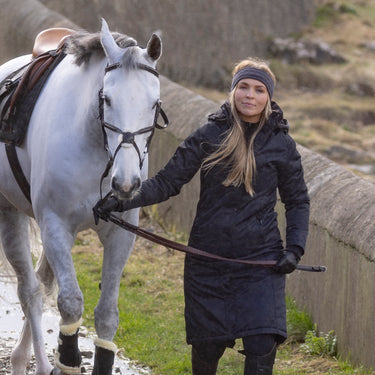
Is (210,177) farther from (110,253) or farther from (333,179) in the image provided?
(333,179)

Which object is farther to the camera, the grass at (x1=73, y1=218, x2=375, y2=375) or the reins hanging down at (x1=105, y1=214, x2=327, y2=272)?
the grass at (x1=73, y1=218, x2=375, y2=375)

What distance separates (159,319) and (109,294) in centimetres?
200

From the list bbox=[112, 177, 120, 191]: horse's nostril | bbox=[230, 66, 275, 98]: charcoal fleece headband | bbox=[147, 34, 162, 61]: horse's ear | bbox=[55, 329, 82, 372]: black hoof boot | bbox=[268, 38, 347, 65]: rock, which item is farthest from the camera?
bbox=[268, 38, 347, 65]: rock

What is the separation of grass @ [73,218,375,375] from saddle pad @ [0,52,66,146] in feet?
5.79

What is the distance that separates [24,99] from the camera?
5.22 m

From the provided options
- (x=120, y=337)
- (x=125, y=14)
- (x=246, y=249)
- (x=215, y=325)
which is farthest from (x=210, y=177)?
(x=125, y=14)

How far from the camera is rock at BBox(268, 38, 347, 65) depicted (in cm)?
2145

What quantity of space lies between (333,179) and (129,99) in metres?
2.67

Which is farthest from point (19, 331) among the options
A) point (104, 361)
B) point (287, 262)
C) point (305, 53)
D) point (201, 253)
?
point (305, 53)

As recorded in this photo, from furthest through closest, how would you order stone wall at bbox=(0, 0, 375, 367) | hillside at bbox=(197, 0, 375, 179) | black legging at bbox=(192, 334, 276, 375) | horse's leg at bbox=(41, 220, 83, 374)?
hillside at bbox=(197, 0, 375, 179) < stone wall at bbox=(0, 0, 375, 367) < horse's leg at bbox=(41, 220, 83, 374) < black legging at bbox=(192, 334, 276, 375)

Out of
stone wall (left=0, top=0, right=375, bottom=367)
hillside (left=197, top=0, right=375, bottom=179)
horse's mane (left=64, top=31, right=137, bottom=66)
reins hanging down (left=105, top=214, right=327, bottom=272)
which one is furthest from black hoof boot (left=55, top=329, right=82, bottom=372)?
hillside (left=197, top=0, right=375, bottom=179)

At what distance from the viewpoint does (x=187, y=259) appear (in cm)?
464

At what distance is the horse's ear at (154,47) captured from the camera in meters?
4.29

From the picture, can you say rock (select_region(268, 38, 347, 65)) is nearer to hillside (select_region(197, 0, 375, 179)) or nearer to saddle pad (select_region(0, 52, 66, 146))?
hillside (select_region(197, 0, 375, 179))
